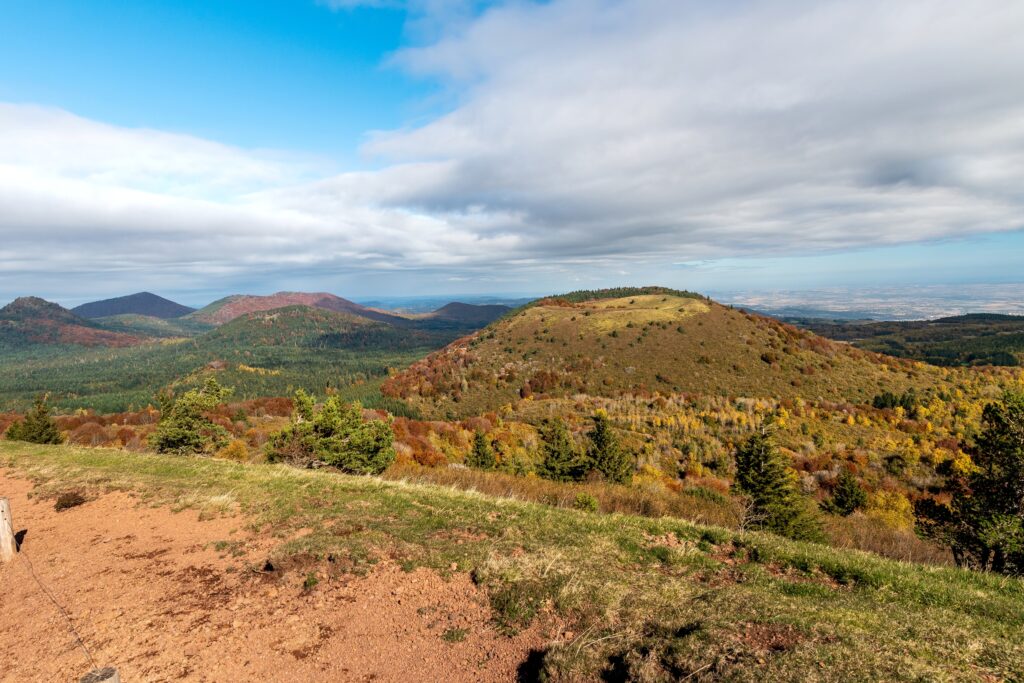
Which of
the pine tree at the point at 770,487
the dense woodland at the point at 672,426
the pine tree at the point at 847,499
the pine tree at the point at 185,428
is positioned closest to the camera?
the dense woodland at the point at 672,426

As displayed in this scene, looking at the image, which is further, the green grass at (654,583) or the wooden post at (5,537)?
the wooden post at (5,537)

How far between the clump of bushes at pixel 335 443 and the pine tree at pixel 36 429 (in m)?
22.4

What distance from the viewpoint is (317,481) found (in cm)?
1809

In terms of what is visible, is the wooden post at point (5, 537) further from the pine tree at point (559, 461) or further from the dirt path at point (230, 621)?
the pine tree at point (559, 461)

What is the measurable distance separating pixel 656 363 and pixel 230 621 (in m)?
127

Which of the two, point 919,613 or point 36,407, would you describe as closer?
point 919,613

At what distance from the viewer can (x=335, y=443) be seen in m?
31.6

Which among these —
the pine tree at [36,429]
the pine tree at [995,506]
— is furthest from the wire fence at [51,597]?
the pine tree at [36,429]

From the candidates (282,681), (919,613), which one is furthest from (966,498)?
(282,681)

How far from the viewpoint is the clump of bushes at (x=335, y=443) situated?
30.9 meters

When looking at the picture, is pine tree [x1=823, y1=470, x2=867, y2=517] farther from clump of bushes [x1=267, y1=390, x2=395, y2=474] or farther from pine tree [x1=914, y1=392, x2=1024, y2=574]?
clump of bushes [x1=267, y1=390, x2=395, y2=474]

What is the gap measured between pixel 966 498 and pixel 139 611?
31.1 metres

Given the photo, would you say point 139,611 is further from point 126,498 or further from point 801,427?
point 801,427

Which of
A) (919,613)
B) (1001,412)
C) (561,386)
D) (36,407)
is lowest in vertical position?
(561,386)
